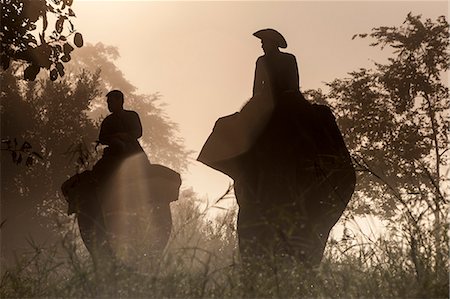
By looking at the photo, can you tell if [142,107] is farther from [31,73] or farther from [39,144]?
[31,73]

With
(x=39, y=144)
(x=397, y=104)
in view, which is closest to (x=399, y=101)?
(x=397, y=104)

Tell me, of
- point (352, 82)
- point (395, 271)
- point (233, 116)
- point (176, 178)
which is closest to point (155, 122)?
point (352, 82)

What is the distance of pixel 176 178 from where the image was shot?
37.9 feet

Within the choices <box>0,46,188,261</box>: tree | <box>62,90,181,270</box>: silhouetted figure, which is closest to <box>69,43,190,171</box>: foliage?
<box>0,46,188,261</box>: tree

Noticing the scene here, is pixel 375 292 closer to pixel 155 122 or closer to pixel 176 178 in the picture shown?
pixel 176 178

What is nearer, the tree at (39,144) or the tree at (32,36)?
the tree at (32,36)

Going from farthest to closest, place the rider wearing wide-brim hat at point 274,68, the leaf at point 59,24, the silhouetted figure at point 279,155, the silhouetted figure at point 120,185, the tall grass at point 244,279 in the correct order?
the silhouetted figure at point 120,185, the leaf at point 59,24, the rider wearing wide-brim hat at point 274,68, the silhouetted figure at point 279,155, the tall grass at point 244,279

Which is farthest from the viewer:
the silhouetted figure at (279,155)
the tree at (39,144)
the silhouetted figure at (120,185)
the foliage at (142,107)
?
→ the foliage at (142,107)

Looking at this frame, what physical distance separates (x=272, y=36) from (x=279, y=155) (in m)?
1.40

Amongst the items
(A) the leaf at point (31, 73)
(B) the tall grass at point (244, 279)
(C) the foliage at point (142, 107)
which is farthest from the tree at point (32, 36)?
(C) the foliage at point (142, 107)

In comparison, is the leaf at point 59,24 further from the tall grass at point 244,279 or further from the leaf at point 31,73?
the tall grass at point 244,279

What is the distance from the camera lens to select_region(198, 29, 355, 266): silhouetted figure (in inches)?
293

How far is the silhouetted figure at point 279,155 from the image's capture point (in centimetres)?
745

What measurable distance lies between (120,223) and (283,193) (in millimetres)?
3299
